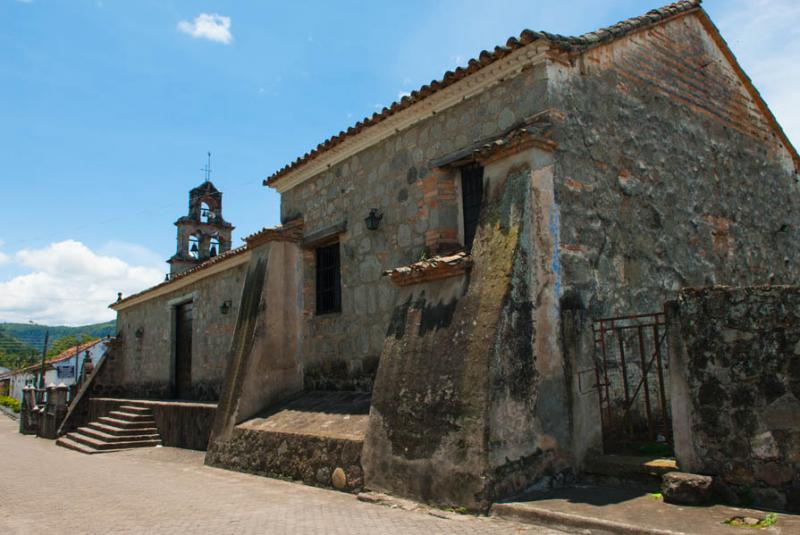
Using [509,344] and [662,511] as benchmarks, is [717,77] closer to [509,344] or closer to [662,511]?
[509,344]

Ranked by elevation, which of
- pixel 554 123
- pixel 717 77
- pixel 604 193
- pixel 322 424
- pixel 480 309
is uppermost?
pixel 717 77

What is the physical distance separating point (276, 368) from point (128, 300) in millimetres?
11764

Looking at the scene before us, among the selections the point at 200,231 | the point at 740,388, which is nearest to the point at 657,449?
the point at 740,388

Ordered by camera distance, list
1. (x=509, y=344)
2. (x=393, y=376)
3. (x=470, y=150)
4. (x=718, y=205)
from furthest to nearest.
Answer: (x=718, y=205) → (x=470, y=150) → (x=393, y=376) → (x=509, y=344)

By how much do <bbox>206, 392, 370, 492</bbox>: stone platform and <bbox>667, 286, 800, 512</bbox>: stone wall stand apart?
3.39 meters

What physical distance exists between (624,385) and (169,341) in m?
13.2

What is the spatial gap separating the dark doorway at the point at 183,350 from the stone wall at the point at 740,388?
13.1 metres

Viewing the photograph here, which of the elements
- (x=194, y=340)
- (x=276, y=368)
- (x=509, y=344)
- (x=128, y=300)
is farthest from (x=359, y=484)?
(x=128, y=300)

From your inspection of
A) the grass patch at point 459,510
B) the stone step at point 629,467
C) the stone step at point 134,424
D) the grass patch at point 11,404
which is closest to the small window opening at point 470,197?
the stone step at point 629,467

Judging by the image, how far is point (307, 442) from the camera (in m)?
7.45

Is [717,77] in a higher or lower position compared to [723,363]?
higher

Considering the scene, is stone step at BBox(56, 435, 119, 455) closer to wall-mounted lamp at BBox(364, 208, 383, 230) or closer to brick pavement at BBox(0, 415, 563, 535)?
brick pavement at BBox(0, 415, 563, 535)

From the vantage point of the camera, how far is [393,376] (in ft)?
21.0

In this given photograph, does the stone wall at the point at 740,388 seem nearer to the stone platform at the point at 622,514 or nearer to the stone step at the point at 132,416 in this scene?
the stone platform at the point at 622,514
